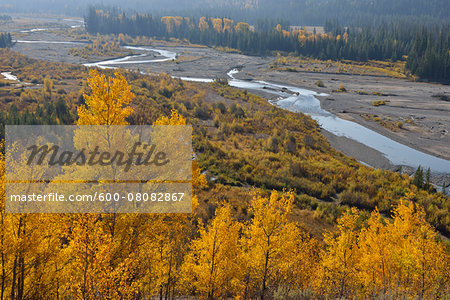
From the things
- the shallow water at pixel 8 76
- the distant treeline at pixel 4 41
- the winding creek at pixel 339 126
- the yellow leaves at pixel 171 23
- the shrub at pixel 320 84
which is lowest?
the winding creek at pixel 339 126

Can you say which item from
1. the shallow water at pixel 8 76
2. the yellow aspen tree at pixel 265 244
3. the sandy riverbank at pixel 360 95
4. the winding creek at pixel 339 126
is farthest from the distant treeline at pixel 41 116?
the shallow water at pixel 8 76

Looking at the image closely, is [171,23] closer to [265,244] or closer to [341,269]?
[265,244]

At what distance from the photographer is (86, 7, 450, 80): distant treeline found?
91375mm

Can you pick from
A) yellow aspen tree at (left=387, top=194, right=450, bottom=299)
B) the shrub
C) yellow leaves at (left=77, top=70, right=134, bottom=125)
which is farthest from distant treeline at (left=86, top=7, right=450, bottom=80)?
yellow leaves at (left=77, top=70, right=134, bottom=125)

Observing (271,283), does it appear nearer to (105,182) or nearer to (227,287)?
(227,287)

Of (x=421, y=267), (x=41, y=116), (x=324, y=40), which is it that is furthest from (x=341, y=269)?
(x=324, y=40)

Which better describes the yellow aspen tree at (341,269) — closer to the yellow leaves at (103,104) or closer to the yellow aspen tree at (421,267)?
the yellow aspen tree at (421,267)

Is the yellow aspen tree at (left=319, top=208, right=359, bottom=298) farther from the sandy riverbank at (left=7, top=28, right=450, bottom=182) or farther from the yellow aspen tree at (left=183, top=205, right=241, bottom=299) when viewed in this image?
the sandy riverbank at (left=7, top=28, right=450, bottom=182)

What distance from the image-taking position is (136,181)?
1388 cm

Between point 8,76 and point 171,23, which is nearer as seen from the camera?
point 8,76

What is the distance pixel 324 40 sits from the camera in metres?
130

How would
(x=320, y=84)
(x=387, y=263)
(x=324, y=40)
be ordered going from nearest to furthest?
(x=387, y=263), (x=320, y=84), (x=324, y=40)

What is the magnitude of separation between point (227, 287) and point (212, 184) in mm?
15147

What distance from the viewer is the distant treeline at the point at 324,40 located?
300ft
